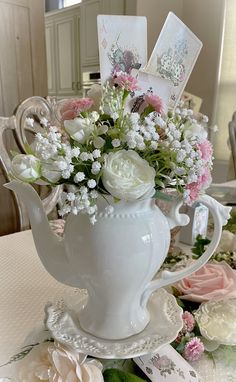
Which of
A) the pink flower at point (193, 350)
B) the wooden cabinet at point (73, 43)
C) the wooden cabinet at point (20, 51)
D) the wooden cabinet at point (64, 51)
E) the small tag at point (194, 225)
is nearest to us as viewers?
the pink flower at point (193, 350)

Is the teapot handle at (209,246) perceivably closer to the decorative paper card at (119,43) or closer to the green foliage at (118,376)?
the green foliage at (118,376)

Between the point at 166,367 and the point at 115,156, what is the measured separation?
297 mm

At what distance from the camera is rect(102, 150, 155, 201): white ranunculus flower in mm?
391

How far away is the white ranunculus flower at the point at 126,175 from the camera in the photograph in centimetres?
39

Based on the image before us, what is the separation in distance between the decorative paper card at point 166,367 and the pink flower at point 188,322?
2.1 inches

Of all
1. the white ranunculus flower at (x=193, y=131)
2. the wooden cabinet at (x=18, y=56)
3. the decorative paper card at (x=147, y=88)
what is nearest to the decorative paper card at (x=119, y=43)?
the decorative paper card at (x=147, y=88)

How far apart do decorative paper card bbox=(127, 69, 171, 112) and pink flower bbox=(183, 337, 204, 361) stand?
356 millimetres

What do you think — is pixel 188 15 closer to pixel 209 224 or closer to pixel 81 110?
pixel 209 224

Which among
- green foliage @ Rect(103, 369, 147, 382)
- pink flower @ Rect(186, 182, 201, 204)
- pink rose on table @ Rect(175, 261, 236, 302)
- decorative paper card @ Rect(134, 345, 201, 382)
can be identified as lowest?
decorative paper card @ Rect(134, 345, 201, 382)

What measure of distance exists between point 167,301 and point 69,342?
0.63 feet

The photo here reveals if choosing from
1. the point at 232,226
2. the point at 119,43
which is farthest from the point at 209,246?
the point at 232,226

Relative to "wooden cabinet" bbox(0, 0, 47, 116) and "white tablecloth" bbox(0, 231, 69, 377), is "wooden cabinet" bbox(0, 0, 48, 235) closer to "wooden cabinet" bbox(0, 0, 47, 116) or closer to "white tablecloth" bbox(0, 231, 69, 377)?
"wooden cabinet" bbox(0, 0, 47, 116)

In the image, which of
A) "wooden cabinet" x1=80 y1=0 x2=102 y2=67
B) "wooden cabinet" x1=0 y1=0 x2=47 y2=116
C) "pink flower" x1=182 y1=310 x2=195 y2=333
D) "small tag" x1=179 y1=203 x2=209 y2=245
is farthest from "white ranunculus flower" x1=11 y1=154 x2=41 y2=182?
"wooden cabinet" x1=80 y1=0 x2=102 y2=67

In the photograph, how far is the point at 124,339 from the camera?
1.64ft
